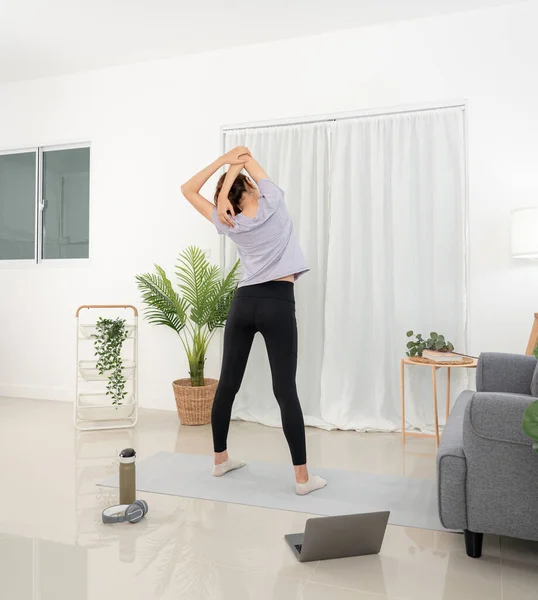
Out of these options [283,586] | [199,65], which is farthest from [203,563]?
[199,65]

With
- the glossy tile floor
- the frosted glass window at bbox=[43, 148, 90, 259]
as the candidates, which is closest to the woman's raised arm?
the glossy tile floor

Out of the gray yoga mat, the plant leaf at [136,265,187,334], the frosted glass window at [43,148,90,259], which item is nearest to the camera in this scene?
the gray yoga mat

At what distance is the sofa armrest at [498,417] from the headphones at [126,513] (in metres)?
1.25

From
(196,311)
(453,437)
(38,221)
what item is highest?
(38,221)

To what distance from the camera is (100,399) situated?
4.39 metres

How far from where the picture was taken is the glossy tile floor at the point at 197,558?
1.61 metres

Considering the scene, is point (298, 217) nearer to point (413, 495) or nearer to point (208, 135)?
point (208, 135)

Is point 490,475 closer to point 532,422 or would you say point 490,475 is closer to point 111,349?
point 532,422

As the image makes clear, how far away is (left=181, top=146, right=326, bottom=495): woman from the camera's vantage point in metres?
2.38

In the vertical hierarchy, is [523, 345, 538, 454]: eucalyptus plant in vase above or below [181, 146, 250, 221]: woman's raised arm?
below

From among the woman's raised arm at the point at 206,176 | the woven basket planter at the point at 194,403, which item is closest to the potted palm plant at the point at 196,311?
the woven basket planter at the point at 194,403

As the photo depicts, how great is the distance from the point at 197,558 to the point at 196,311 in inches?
83.9

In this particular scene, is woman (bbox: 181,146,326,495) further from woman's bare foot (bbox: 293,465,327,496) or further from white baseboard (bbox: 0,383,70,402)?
white baseboard (bbox: 0,383,70,402)

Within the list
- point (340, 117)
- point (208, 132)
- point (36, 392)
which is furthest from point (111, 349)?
point (340, 117)
